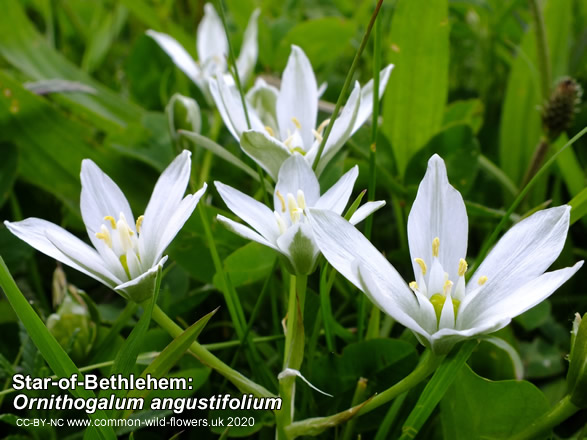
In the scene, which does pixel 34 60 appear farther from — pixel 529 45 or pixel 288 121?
pixel 529 45

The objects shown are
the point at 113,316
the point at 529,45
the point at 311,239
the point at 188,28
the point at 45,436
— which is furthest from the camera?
the point at 188,28

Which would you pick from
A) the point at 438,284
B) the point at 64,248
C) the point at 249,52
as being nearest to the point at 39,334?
the point at 64,248

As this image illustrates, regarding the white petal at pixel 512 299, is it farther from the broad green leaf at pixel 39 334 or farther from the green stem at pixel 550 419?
the broad green leaf at pixel 39 334

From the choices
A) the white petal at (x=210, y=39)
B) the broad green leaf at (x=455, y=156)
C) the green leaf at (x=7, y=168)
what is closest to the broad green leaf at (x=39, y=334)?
the green leaf at (x=7, y=168)

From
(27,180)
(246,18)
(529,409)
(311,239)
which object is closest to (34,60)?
(27,180)

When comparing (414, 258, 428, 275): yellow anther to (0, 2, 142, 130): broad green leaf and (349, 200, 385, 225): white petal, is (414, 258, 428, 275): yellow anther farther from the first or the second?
(0, 2, 142, 130): broad green leaf
